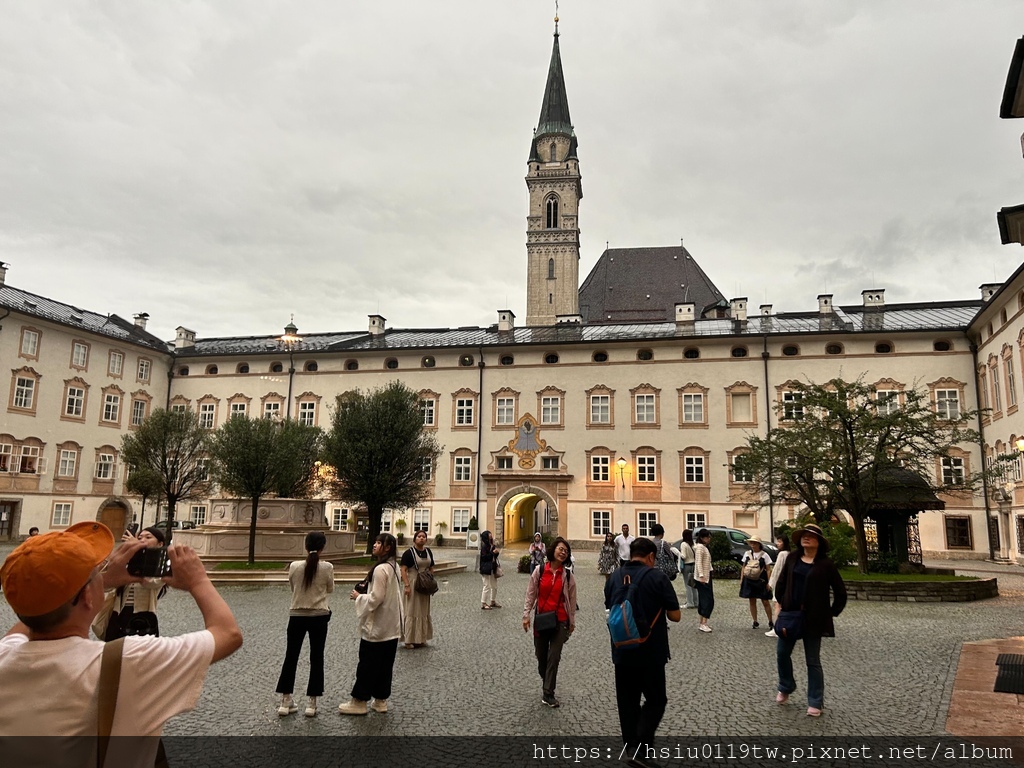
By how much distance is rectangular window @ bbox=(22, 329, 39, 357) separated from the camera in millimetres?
37625

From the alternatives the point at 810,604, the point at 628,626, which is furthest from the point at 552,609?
the point at 810,604

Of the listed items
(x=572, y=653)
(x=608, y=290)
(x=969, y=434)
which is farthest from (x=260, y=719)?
(x=608, y=290)

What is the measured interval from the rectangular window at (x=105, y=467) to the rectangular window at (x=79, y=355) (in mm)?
5545

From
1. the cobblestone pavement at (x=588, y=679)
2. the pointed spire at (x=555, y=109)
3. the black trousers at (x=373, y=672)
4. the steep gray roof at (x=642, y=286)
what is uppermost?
the pointed spire at (x=555, y=109)

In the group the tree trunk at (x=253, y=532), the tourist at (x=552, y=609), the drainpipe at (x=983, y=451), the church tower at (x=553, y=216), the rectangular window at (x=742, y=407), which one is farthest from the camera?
the church tower at (x=553, y=216)

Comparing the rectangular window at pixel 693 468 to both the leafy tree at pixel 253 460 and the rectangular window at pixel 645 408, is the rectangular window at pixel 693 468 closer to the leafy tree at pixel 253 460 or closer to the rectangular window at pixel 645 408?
the rectangular window at pixel 645 408

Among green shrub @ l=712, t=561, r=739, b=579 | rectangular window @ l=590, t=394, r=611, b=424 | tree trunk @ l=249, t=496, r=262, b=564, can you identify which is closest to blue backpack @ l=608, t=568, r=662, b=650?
green shrub @ l=712, t=561, r=739, b=579

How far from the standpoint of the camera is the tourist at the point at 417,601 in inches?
412

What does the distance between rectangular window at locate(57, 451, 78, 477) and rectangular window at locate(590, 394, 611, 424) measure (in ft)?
97.8

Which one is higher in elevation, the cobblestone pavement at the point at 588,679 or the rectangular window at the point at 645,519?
the rectangular window at the point at 645,519

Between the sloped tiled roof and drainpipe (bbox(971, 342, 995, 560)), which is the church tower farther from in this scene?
drainpipe (bbox(971, 342, 995, 560))

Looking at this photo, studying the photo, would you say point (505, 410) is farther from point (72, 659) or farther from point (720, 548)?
point (72, 659)

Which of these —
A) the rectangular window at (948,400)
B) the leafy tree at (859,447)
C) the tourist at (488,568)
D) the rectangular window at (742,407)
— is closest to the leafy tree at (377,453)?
the tourist at (488,568)

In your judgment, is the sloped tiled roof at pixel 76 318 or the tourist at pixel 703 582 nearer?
the tourist at pixel 703 582
